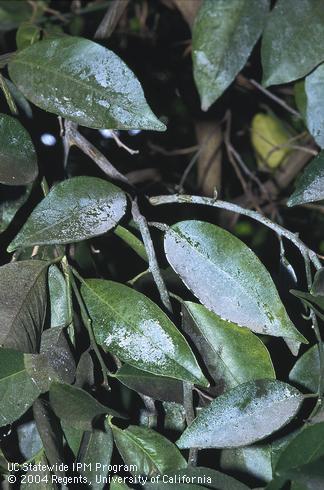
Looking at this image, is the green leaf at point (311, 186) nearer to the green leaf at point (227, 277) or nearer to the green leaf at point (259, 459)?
the green leaf at point (227, 277)

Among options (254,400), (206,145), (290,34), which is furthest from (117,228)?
(206,145)

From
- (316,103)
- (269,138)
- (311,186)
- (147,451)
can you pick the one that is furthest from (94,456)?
(269,138)

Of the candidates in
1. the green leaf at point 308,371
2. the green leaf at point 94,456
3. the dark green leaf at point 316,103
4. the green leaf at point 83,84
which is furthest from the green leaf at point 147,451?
the dark green leaf at point 316,103

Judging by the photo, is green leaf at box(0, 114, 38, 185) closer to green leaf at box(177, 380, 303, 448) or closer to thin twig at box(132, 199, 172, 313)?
thin twig at box(132, 199, 172, 313)

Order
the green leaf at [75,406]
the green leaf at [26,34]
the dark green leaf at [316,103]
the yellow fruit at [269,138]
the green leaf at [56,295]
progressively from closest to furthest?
the green leaf at [75,406], the green leaf at [56,295], the dark green leaf at [316,103], the green leaf at [26,34], the yellow fruit at [269,138]

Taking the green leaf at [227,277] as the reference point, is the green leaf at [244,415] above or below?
below

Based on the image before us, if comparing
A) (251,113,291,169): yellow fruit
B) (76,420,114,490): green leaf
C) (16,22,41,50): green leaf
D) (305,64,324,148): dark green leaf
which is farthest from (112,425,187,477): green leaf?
(251,113,291,169): yellow fruit

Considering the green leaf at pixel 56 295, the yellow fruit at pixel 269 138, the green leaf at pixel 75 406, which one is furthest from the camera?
the yellow fruit at pixel 269 138

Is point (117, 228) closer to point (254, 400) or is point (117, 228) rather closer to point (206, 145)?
point (254, 400)
